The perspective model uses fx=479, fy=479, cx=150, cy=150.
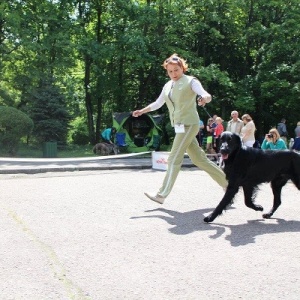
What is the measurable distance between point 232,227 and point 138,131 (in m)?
16.3

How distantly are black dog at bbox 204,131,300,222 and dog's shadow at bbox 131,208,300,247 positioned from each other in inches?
7.5

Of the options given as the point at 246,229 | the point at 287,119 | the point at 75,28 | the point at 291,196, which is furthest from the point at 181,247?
the point at 287,119

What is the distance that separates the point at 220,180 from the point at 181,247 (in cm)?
236

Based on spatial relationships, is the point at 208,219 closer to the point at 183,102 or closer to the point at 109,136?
the point at 183,102

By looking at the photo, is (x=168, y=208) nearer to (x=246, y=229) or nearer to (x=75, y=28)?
(x=246, y=229)

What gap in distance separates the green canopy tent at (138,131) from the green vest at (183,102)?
1393 cm

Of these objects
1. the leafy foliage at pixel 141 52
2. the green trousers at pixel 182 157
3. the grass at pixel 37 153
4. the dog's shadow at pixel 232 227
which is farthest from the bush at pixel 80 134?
the dog's shadow at pixel 232 227

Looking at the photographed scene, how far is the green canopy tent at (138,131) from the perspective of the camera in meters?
20.5

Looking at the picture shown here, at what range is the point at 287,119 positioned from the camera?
94.7ft

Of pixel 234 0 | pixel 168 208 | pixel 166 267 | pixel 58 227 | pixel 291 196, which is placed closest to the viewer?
pixel 166 267

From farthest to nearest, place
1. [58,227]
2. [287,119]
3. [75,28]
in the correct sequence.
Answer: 1. [287,119]
2. [75,28]
3. [58,227]

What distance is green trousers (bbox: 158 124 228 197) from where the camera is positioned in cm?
637

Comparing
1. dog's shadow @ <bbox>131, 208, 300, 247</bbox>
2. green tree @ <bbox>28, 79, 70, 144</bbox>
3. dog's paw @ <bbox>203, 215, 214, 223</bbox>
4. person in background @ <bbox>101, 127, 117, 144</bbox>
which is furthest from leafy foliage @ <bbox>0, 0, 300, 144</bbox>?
dog's paw @ <bbox>203, 215, 214, 223</bbox>

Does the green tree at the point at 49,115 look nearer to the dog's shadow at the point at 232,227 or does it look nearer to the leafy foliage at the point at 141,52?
the leafy foliage at the point at 141,52
